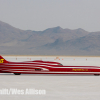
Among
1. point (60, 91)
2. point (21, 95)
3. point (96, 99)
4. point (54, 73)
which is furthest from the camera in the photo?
point (54, 73)

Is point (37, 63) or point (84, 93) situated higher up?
point (37, 63)

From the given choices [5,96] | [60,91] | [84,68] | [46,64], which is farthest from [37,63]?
[5,96]

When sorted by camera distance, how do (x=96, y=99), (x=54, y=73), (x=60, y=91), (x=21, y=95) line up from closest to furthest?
(x=96, y=99)
(x=21, y=95)
(x=60, y=91)
(x=54, y=73)

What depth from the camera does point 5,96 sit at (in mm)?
12641

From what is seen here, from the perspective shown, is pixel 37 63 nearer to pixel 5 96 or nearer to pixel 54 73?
pixel 54 73

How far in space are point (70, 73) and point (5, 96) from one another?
428 inches

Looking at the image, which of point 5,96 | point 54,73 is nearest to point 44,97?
point 5,96

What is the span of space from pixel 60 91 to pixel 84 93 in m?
1.29

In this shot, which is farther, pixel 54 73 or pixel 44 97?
pixel 54 73

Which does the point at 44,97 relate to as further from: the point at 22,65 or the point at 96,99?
the point at 22,65

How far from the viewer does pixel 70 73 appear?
2289 centimetres

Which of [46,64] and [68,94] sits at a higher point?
[46,64]

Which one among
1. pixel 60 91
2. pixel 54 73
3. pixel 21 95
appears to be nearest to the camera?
pixel 21 95

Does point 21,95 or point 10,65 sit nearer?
point 21,95
